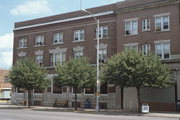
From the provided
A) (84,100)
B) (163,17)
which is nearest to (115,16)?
(163,17)

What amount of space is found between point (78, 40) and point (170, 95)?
15.8 metres

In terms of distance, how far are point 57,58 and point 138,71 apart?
18.7 metres

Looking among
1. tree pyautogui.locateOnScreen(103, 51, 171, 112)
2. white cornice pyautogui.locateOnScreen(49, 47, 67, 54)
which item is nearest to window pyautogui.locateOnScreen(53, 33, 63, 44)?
white cornice pyautogui.locateOnScreen(49, 47, 67, 54)

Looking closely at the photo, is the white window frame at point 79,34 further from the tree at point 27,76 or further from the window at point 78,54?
the tree at point 27,76

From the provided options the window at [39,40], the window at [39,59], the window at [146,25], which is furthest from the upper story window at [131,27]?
the window at [39,59]

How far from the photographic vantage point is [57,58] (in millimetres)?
45594

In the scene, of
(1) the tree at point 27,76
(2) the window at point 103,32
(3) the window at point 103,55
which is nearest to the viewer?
(1) the tree at point 27,76

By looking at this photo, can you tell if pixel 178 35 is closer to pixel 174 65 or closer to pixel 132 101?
pixel 174 65

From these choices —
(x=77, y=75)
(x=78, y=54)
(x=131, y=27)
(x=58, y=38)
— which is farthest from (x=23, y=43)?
(x=131, y=27)

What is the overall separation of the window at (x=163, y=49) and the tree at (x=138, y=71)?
4.21m

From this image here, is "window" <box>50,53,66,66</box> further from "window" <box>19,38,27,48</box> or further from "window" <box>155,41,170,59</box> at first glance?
"window" <box>155,41,170,59</box>

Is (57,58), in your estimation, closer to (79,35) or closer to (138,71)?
(79,35)

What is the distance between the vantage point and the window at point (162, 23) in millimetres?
35500

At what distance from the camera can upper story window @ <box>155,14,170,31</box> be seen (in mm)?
35438
